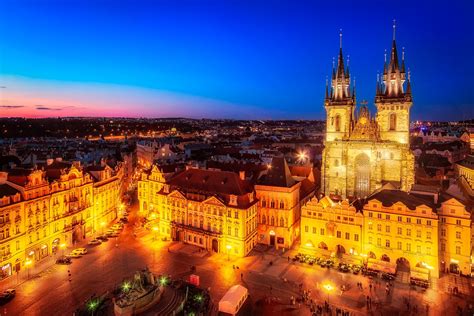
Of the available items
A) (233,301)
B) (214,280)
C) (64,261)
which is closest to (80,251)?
(64,261)

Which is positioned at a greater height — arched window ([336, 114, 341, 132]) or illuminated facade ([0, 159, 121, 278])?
arched window ([336, 114, 341, 132])

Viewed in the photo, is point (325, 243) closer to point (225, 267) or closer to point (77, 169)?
point (225, 267)

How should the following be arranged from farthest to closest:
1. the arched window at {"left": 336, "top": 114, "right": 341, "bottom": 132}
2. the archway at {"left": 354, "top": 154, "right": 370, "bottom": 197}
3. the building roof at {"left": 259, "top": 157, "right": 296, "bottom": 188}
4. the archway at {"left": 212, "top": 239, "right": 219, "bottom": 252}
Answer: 1. the arched window at {"left": 336, "top": 114, "right": 341, "bottom": 132}
2. the archway at {"left": 354, "top": 154, "right": 370, "bottom": 197}
3. the building roof at {"left": 259, "top": 157, "right": 296, "bottom": 188}
4. the archway at {"left": 212, "top": 239, "right": 219, "bottom": 252}

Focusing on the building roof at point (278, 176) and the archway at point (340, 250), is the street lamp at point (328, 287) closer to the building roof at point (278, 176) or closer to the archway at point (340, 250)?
the archway at point (340, 250)

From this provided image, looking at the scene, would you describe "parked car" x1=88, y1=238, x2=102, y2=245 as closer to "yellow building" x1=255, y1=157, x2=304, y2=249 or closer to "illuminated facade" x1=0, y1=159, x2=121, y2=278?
"illuminated facade" x1=0, y1=159, x2=121, y2=278

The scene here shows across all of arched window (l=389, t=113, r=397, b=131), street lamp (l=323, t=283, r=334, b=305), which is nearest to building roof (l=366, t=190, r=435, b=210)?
street lamp (l=323, t=283, r=334, b=305)

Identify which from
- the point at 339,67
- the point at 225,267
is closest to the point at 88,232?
the point at 225,267

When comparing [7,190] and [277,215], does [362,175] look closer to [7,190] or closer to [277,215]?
[277,215]

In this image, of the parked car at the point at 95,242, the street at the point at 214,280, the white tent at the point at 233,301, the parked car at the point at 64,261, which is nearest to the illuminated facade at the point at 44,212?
the parked car at the point at 95,242
